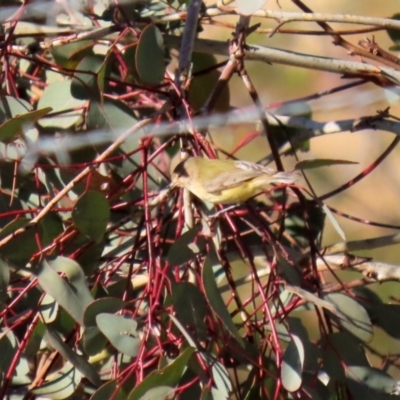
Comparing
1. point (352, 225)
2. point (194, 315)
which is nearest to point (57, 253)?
point (194, 315)

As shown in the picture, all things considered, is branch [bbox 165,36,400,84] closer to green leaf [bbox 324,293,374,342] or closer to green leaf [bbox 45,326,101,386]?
green leaf [bbox 324,293,374,342]

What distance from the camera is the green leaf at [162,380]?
78cm

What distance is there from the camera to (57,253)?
3.07 ft

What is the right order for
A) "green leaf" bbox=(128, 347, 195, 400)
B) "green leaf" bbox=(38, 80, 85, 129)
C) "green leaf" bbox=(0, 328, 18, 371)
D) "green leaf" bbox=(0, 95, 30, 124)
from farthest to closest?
"green leaf" bbox=(38, 80, 85, 129) < "green leaf" bbox=(0, 95, 30, 124) < "green leaf" bbox=(0, 328, 18, 371) < "green leaf" bbox=(128, 347, 195, 400)

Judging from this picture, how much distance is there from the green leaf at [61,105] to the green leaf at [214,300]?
40 centimetres

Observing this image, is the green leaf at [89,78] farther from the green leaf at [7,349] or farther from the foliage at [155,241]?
the green leaf at [7,349]

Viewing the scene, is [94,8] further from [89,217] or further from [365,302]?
[365,302]

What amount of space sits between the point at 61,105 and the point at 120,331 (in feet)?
1.37

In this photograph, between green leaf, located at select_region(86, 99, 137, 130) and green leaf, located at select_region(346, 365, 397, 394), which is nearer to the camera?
green leaf, located at select_region(346, 365, 397, 394)

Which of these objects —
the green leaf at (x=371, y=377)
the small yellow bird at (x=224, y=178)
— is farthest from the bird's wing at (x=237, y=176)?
the green leaf at (x=371, y=377)

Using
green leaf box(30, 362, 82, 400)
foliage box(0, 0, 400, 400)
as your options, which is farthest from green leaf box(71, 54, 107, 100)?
green leaf box(30, 362, 82, 400)

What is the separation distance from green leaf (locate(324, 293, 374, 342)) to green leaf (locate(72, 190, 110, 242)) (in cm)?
29

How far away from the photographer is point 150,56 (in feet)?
3.12

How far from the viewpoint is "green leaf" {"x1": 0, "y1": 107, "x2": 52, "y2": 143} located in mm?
839
